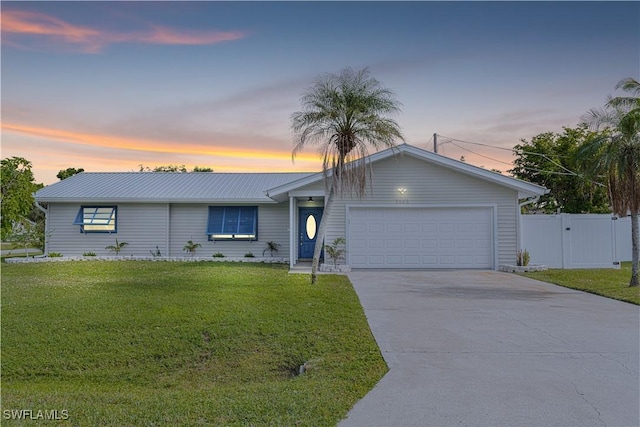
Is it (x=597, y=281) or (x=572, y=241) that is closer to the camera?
(x=597, y=281)

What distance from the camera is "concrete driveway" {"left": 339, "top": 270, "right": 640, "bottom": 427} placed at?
12.6 feet

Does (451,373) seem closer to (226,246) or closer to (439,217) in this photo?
(439,217)

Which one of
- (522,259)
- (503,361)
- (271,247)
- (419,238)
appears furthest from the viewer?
(271,247)

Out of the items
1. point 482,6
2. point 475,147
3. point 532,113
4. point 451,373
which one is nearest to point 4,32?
point 451,373

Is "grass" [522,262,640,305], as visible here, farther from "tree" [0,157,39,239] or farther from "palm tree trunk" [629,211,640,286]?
"tree" [0,157,39,239]

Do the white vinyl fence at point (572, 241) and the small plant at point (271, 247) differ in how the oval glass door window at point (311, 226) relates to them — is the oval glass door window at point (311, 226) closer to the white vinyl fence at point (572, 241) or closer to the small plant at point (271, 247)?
the small plant at point (271, 247)

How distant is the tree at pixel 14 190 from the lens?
594 centimetres

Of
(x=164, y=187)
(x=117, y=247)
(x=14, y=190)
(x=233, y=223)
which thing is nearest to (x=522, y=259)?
(x=233, y=223)

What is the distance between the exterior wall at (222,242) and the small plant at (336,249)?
329cm

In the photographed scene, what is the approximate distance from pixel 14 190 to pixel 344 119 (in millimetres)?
6999

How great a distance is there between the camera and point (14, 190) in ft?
19.8

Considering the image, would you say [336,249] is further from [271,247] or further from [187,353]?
[187,353]

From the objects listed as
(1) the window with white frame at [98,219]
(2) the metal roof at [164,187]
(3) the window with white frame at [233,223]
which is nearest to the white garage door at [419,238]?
(2) the metal roof at [164,187]

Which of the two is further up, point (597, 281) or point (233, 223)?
point (233, 223)
